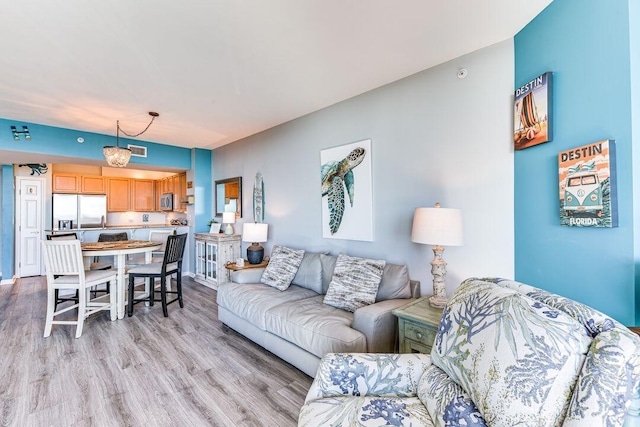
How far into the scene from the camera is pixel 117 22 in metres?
1.79

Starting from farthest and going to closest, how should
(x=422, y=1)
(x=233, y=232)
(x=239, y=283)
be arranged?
(x=233, y=232)
(x=239, y=283)
(x=422, y=1)

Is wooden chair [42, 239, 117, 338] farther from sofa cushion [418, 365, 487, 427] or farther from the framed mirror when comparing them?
sofa cushion [418, 365, 487, 427]

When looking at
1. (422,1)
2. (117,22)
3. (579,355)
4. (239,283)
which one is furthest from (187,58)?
(579,355)

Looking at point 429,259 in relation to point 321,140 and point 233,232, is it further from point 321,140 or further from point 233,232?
point 233,232

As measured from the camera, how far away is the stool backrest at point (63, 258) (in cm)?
293

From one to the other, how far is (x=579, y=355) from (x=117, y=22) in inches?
110

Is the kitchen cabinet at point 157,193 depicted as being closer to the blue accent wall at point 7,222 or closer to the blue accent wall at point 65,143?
the blue accent wall at point 65,143

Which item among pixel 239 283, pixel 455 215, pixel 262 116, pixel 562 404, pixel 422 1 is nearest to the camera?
pixel 562 404

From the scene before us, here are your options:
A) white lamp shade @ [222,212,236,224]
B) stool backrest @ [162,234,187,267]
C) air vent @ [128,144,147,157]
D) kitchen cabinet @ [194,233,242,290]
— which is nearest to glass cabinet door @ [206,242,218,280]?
kitchen cabinet @ [194,233,242,290]

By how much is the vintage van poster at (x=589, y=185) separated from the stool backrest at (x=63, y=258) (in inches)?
162

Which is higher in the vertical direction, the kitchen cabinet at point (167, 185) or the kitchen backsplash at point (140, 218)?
the kitchen cabinet at point (167, 185)

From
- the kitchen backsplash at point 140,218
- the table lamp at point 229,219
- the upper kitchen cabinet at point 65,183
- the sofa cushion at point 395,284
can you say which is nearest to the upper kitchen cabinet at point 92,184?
the upper kitchen cabinet at point 65,183

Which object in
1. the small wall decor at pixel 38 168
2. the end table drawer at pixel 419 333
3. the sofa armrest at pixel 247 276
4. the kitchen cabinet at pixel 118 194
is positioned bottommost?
the end table drawer at pixel 419 333

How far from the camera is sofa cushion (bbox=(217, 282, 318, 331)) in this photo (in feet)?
8.32
